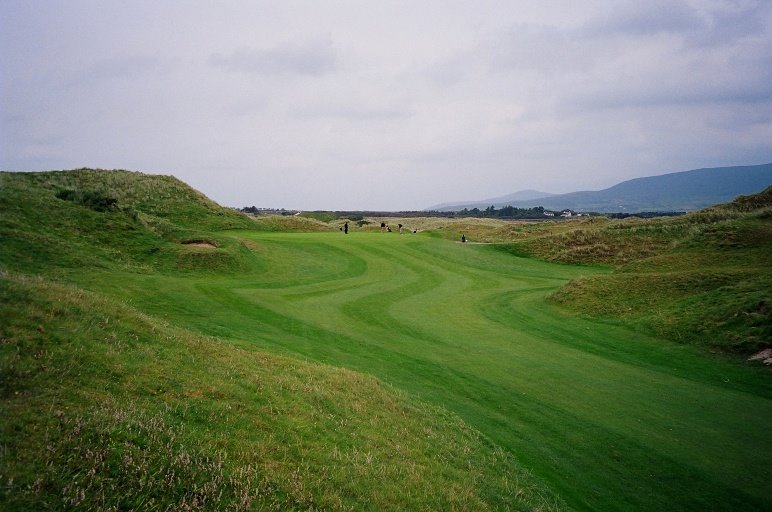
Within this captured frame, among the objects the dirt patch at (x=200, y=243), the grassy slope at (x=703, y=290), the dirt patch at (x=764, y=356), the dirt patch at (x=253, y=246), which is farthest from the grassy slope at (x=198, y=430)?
the dirt patch at (x=253, y=246)

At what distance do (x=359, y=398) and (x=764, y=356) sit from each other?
15.8m

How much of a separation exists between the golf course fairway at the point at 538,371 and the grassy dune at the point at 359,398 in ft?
0.25

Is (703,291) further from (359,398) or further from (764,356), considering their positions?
(359,398)

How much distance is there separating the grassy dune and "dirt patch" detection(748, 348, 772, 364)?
63 centimetres

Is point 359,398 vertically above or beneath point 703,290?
beneath

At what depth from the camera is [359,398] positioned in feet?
34.2

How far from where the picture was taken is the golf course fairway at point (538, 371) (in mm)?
10211

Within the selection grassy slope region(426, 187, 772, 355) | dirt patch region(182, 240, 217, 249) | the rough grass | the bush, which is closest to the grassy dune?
the rough grass

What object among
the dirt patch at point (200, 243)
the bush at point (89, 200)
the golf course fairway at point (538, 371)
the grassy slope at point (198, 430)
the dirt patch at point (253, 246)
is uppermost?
the bush at point (89, 200)

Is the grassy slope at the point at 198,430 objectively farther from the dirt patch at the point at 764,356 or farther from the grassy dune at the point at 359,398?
the dirt patch at the point at 764,356

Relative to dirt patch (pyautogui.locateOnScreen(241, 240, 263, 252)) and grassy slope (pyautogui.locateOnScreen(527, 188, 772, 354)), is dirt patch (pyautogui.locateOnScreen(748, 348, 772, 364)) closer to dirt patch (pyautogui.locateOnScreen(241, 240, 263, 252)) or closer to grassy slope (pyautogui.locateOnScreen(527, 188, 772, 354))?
grassy slope (pyautogui.locateOnScreen(527, 188, 772, 354))

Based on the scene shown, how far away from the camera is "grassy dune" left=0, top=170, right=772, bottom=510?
607 cm

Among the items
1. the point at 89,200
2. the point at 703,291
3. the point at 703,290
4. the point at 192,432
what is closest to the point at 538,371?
the point at 192,432

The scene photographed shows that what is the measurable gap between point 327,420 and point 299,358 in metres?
4.95
